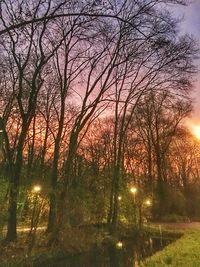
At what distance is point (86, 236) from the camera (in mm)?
22891

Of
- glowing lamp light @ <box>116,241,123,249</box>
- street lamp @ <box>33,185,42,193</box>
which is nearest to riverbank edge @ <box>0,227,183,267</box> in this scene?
glowing lamp light @ <box>116,241,123,249</box>

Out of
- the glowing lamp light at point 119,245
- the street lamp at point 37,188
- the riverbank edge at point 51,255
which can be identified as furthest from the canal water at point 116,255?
the street lamp at point 37,188

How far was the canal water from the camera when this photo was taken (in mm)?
17047

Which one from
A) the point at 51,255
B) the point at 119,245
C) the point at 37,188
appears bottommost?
the point at 51,255

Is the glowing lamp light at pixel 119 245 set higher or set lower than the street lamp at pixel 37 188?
lower

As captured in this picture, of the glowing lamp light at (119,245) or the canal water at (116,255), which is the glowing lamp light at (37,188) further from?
the glowing lamp light at (119,245)

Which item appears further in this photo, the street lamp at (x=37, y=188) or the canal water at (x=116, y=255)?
the street lamp at (x=37, y=188)

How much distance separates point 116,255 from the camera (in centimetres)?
1942

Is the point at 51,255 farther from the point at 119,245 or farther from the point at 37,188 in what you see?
the point at 119,245

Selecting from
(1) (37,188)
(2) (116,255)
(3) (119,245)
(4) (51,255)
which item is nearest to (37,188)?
(1) (37,188)

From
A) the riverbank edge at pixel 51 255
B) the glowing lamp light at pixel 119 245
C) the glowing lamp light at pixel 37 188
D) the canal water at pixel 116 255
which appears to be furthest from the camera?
the glowing lamp light at pixel 119 245

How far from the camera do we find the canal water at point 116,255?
17.0 m

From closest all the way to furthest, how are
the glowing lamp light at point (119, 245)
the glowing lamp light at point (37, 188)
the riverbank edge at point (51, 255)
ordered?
the riverbank edge at point (51, 255) → the glowing lamp light at point (37, 188) → the glowing lamp light at point (119, 245)

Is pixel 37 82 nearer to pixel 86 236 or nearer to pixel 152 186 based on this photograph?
pixel 86 236
